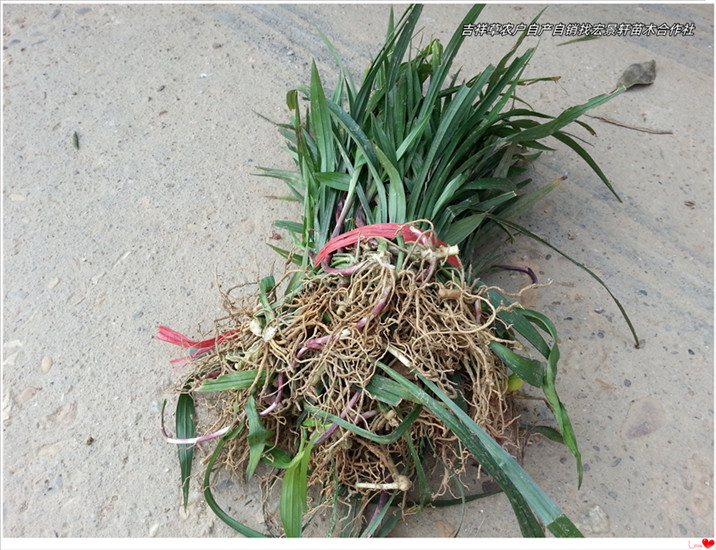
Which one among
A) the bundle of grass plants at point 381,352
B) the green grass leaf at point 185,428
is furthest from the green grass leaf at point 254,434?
the green grass leaf at point 185,428

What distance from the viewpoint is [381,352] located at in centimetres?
87

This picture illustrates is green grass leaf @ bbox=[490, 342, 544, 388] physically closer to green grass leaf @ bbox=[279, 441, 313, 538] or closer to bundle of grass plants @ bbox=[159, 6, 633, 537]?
bundle of grass plants @ bbox=[159, 6, 633, 537]

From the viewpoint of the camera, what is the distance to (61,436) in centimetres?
105

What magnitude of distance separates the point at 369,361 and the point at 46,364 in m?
0.67

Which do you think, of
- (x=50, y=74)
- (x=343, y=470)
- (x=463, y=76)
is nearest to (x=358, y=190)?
(x=343, y=470)

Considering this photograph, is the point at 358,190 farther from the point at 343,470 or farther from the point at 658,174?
the point at 658,174

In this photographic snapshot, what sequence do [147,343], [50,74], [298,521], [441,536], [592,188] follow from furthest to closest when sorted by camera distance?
[50,74] < [592,188] < [147,343] < [441,536] < [298,521]

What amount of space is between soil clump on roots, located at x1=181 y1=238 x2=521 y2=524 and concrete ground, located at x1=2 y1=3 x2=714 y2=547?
15 cm

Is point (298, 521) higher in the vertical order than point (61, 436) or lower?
higher

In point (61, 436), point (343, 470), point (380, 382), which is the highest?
point (380, 382)

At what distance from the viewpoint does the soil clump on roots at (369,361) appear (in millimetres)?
850

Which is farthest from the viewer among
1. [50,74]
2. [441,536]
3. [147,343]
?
[50,74]

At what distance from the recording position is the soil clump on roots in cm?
85

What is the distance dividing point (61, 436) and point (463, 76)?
1.31 metres
